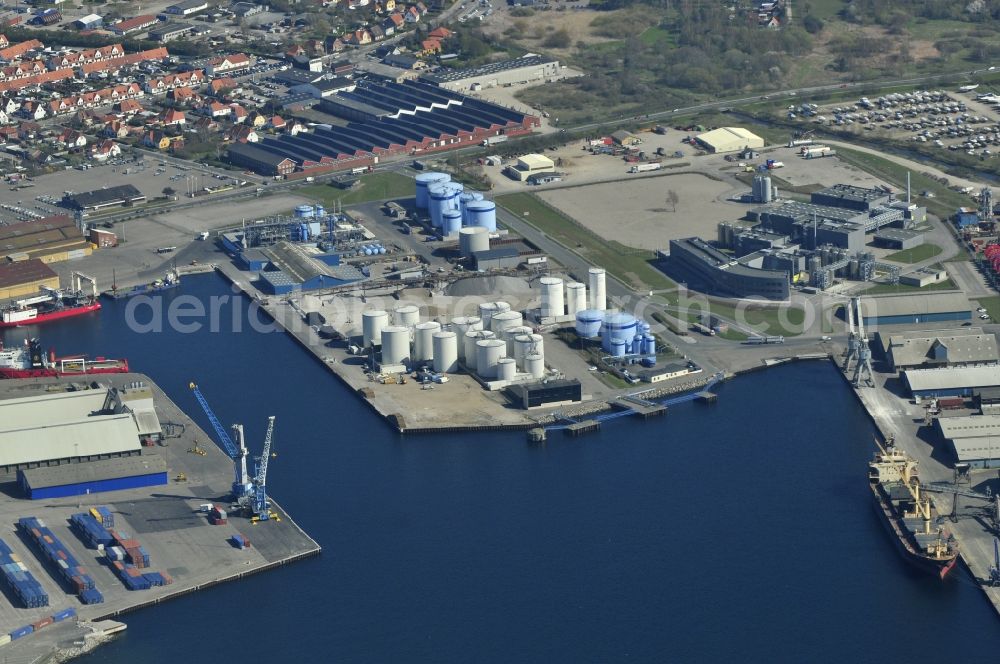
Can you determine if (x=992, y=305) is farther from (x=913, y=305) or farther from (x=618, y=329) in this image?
(x=618, y=329)

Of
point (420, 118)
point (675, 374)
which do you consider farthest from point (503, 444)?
point (420, 118)

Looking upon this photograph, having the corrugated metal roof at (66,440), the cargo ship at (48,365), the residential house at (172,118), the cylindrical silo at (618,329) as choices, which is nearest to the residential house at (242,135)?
the residential house at (172,118)

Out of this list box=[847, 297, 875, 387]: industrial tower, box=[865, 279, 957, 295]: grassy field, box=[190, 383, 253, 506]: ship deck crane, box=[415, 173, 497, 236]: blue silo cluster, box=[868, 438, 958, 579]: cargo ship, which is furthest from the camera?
box=[415, 173, 497, 236]: blue silo cluster

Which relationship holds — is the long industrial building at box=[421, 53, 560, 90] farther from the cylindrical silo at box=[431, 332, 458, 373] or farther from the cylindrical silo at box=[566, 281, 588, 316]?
the cylindrical silo at box=[431, 332, 458, 373]

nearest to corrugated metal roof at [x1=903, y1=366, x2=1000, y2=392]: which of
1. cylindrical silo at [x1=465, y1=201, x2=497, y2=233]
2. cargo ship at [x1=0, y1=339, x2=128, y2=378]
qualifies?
cylindrical silo at [x1=465, y1=201, x2=497, y2=233]

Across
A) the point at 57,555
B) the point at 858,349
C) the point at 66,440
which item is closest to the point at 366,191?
the point at 858,349

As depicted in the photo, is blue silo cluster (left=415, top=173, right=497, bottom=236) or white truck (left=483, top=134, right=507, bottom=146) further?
white truck (left=483, top=134, right=507, bottom=146)

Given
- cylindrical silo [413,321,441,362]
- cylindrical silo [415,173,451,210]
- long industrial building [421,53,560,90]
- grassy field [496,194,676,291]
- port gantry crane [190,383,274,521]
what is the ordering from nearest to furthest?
port gantry crane [190,383,274,521], cylindrical silo [413,321,441,362], grassy field [496,194,676,291], cylindrical silo [415,173,451,210], long industrial building [421,53,560,90]
